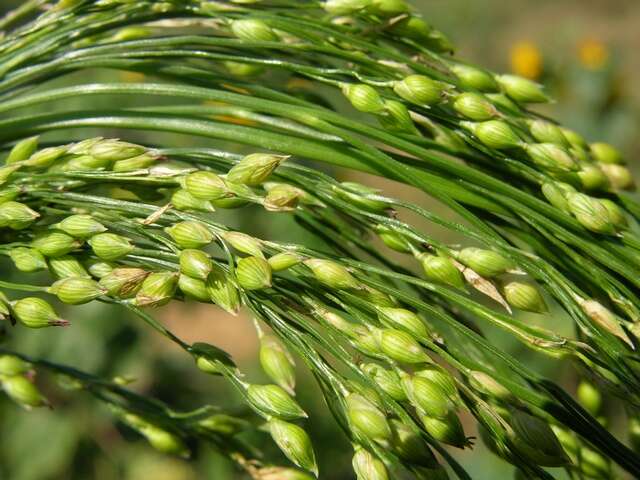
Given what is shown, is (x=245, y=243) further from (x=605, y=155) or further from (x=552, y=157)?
(x=605, y=155)

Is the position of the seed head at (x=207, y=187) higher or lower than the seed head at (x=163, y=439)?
higher

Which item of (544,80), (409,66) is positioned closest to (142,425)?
(409,66)

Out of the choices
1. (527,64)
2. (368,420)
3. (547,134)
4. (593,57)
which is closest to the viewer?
(368,420)

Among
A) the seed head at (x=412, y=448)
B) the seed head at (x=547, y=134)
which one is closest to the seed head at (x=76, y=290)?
the seed head at (x=412, y=448)

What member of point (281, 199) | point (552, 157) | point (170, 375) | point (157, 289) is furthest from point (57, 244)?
point (170, 375)

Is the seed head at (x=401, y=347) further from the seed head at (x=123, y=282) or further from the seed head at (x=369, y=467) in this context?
the seed head at (x=123, y=282)

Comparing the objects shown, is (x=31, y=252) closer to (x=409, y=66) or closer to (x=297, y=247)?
(x=297, y=247)

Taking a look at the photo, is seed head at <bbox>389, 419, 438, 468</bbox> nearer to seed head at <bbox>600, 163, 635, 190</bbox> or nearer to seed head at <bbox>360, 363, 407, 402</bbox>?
seed head at <bbox>360, 363, 407, 402</bbox>
